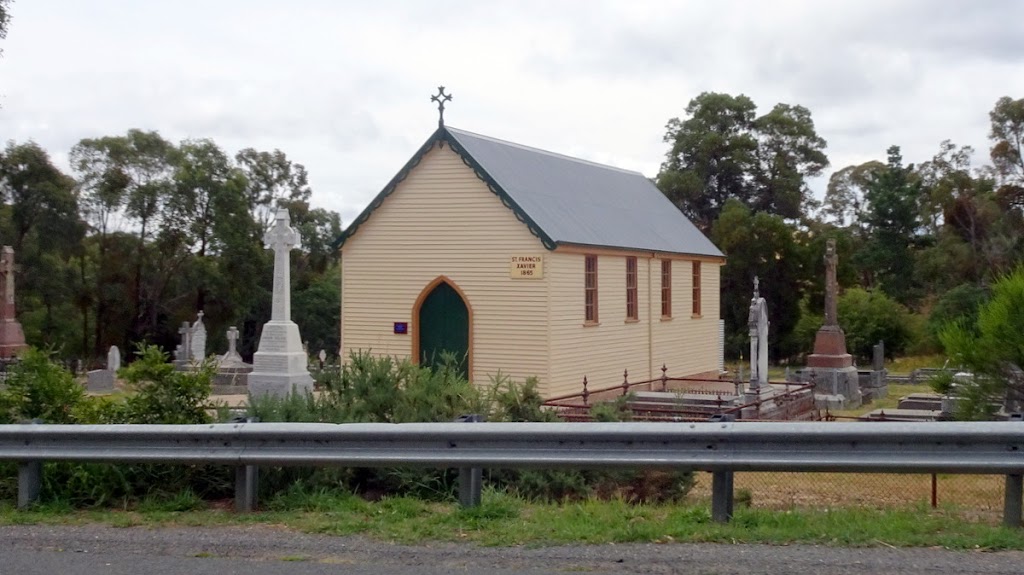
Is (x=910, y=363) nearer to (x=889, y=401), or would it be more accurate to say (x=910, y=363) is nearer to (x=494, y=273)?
(x=889, y=401)

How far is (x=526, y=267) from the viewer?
2153 cm

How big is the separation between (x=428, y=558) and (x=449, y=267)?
657 inches

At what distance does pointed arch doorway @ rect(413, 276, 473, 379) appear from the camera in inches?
879

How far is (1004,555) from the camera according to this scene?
18.9 ft

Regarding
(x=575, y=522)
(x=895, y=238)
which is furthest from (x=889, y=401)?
(x=895, y=238)

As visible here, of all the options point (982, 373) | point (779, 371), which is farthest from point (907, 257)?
point (982, 373)

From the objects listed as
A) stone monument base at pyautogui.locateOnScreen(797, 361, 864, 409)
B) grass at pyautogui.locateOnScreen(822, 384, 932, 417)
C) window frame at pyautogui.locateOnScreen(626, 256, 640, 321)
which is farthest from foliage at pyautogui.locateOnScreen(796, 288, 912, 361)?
window frame at pyautogui.locateOnScreen(626, 256, 640, 321)

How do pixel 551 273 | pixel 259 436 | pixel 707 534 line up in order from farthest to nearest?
1. pixel 551 273
2. pixel 259 436
3. pixel 707 534

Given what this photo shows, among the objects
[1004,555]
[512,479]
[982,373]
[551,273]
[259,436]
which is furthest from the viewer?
[551,273]

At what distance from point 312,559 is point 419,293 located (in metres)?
→ 16.8

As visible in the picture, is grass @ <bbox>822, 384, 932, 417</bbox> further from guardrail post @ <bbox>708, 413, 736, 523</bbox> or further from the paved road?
the paved road

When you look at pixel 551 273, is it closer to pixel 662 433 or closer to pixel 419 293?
pixel 419 293

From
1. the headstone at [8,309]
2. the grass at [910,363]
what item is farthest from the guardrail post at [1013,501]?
the headstone at [8,309]

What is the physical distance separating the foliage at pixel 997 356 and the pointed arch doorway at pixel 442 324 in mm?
13814
